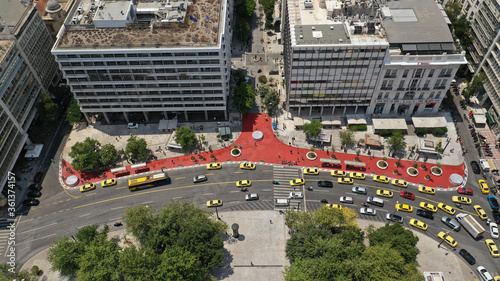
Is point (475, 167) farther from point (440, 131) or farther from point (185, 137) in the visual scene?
point (185, 137)

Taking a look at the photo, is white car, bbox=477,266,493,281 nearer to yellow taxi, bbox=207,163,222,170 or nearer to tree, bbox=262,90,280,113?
tree, bbox=262,90,280,113

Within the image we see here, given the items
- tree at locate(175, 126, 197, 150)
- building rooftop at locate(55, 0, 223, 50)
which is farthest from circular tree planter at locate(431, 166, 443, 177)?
building rooftop at locate(55, 0, 223, 50)

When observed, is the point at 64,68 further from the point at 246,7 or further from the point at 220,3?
the point at 246,7

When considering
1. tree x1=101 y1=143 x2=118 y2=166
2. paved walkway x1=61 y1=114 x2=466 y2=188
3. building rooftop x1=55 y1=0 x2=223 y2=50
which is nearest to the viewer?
building rooftop x1=55 y1=0 x2=223 y2=50

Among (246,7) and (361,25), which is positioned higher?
(361,25)

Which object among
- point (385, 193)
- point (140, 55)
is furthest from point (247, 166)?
point (140, 55)

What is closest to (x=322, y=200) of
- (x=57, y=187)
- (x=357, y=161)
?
(x=357, y=161)
